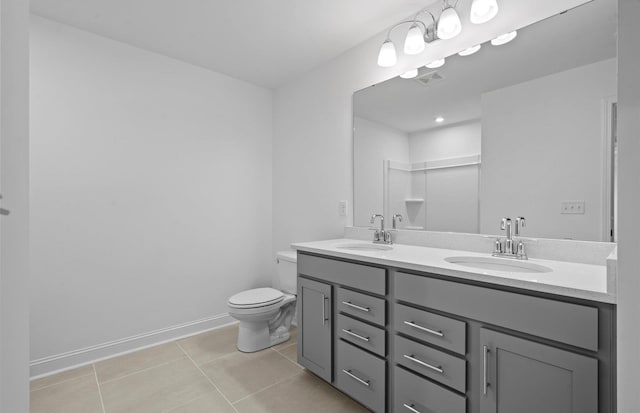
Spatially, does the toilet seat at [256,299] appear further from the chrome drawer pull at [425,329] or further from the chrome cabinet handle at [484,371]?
the chrome cabinet handle at [484,371]

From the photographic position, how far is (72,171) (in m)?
2.10

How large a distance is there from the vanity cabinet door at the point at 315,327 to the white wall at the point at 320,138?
713 millimetres

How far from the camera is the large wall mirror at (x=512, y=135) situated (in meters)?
1.34

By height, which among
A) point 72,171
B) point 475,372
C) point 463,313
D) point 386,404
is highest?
A: point 72,171

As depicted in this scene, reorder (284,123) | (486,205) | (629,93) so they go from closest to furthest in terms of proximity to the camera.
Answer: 1. (629,93)
2. (486,205)
3. (284,123)

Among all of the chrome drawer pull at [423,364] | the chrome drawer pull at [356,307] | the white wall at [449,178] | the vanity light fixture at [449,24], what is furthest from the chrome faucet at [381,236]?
the vanity light fixture at [449,24]

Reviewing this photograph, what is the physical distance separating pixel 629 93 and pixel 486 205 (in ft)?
3.23

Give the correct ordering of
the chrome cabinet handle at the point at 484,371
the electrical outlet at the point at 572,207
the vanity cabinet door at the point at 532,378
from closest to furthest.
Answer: the vanity cabinet door at the point at 532,378, the chrome cabinet handle at the point at 484,371, the electrical outlet at the point at 572,207

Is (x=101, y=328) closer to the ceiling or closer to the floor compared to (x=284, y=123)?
closer to the floor

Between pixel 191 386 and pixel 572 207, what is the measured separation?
2326 millimetres

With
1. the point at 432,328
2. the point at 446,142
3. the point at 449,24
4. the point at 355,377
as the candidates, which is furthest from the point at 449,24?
the point at 355,377

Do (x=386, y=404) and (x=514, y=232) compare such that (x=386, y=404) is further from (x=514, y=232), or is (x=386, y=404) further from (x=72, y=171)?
(x=72, y=171)

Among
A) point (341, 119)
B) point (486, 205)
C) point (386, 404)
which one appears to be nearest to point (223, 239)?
point (341, 119)

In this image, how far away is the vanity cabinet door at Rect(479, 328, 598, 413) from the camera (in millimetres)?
Answer: 927
